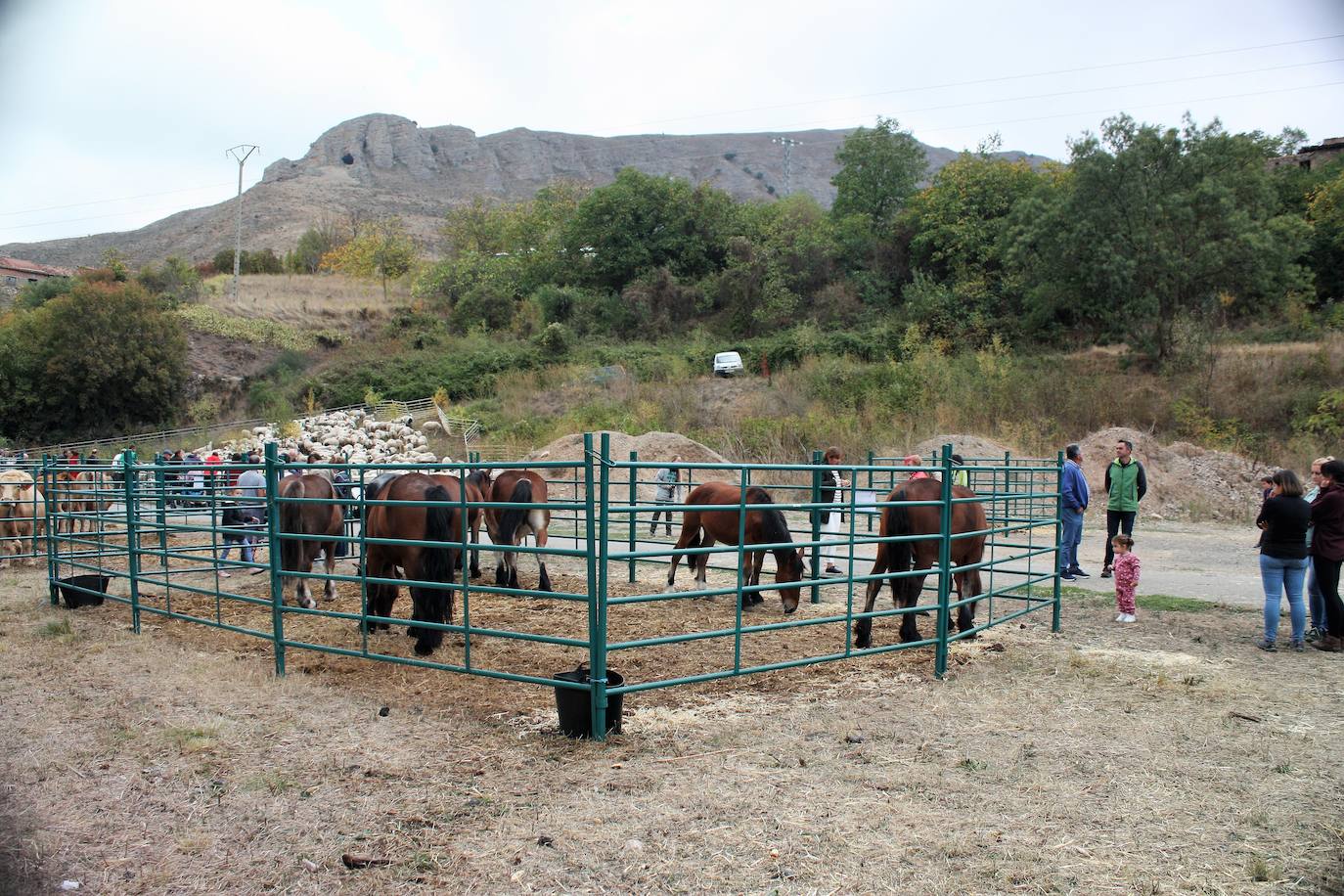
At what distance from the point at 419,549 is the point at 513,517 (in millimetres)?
2435

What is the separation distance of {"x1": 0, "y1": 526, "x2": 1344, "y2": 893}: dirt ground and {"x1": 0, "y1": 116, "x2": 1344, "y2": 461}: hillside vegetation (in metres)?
20.2

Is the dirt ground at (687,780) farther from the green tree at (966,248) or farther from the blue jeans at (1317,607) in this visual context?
the green tree at (966,248)

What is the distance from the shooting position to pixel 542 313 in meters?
43.8

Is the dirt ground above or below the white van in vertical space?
below

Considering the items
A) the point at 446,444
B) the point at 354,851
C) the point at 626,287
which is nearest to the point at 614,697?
the point at 354,851

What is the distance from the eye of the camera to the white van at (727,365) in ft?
114

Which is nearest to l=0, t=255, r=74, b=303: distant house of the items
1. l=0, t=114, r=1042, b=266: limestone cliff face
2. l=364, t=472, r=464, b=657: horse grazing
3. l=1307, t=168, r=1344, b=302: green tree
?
l=0, t=114, r=1042, b=266: limestone cliff face

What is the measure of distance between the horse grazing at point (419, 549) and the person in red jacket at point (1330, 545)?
6985 millimetres

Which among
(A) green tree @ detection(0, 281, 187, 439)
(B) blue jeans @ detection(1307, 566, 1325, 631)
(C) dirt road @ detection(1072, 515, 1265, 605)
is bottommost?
(C) dirt road @ detection(1072, 515, 1265, 605)

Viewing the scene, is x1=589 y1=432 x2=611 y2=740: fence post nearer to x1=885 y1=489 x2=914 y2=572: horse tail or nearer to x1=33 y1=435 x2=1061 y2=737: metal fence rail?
x1=33 y1=435 x2=1061 y2=737: metal fence rail

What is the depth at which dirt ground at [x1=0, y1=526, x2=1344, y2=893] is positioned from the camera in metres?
3.28

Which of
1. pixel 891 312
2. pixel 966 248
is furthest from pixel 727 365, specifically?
pixel 966 248

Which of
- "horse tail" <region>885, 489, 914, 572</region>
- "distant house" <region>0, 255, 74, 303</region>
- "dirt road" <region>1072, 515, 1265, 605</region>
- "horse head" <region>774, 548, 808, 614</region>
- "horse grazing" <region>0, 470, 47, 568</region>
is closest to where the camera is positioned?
"horse tail" <region>885, 489, 914, 572</region>

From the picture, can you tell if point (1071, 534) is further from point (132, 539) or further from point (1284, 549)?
point (132, 539)
